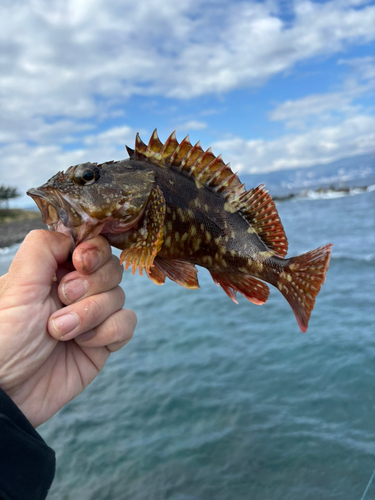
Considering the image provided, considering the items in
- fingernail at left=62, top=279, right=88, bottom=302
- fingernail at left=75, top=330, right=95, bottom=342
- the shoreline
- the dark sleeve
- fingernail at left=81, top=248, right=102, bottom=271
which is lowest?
the dark sleeve

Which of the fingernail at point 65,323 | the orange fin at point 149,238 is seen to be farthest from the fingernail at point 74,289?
the orange fin at point 149,238

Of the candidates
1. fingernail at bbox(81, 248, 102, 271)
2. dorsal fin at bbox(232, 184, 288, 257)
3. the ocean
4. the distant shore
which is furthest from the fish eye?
the distant shore

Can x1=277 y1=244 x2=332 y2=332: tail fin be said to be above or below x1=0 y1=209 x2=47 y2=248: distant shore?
below

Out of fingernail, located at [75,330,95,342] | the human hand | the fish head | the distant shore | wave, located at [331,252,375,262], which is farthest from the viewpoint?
the distant shore

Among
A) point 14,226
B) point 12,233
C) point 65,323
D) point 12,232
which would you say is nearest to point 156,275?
point 65,323

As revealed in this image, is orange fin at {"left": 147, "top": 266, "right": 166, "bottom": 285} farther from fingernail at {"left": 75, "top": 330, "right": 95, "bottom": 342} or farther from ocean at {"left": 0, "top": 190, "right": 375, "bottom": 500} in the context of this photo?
ocean at {"left": 0, "top": 190, "right": 375, "bottom": 500}

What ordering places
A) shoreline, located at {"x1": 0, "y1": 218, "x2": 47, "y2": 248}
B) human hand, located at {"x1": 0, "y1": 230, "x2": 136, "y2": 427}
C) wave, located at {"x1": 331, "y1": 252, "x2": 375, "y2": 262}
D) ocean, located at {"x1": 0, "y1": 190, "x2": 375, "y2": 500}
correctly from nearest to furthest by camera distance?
human hand, located at {"x1": 0, "y1": 230, "x2": 136, "y2": 427}, ocean, located at {"x1": 0, "y1": 190, "x2": 375, "y2": 500}, wave, located at {"x1": 331, "y1": 252, "x2": 375, "y2": 262}, shoreline, located at {"x1": 0, "y1": 218, "x2": 47, "y2": 248}

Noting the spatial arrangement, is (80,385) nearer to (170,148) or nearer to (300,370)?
(170,148)
